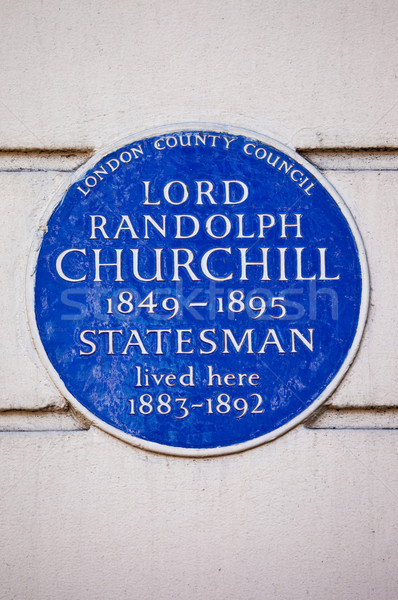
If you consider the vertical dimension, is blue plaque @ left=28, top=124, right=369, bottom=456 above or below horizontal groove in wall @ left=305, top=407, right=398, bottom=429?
above

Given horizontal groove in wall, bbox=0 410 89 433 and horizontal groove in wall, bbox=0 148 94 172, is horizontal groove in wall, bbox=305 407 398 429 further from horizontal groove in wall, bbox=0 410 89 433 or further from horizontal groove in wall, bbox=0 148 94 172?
horizontal groove in wall, bbox=0 148 94 172

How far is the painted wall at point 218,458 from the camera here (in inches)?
80.8

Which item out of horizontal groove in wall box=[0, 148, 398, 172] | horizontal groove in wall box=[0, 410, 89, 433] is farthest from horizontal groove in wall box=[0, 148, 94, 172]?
horizontal groove in wall box=[0, 410, 89, 433]

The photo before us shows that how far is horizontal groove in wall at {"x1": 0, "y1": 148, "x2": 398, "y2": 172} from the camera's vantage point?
2.17 m

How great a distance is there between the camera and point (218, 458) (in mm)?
2078

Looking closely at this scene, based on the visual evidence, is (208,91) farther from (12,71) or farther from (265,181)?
(12,71)

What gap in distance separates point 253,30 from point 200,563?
1855mm

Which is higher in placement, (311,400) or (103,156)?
(103,156)

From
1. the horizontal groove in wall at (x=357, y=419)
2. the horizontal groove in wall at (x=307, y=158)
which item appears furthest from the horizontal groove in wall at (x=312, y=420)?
the horizontal groove in wall at (x=307, y=158)

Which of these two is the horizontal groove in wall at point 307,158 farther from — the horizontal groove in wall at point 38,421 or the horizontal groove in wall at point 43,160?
the horizontal groove in wall at point 38,421

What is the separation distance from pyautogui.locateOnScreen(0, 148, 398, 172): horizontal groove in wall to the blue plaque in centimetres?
6

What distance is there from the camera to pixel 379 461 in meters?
2.08

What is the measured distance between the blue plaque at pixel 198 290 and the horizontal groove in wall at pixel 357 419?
0.21 feet

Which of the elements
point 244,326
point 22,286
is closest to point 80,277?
point 22,286
